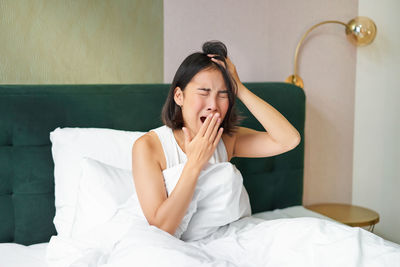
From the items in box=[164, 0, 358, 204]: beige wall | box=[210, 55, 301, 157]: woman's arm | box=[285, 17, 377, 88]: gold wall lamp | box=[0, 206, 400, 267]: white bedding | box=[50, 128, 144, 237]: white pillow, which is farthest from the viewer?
box=[285, 17, 377, 88]: gold wall lamp

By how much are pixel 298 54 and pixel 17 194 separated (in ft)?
5.58

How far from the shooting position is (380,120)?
8.35 feet

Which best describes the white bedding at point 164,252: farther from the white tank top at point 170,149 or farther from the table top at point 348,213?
the table top at point 348,213

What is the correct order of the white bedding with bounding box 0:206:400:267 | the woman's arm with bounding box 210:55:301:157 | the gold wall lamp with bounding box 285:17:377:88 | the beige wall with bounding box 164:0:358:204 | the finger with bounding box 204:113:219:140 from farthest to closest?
the gold wall lamp with bounding box 285:17:377:88 → the beige wall with bounding box 164:0:358:204 → the woman's arm with bounding box 210:55:301:157 → the finger with bounding box 204:113:219:140 → the white bedding with bounding box 0:206:400:267

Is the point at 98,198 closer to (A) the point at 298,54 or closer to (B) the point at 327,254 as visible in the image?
(B) the point at 327,254

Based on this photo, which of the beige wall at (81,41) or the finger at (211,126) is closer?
the finger at (211,126)

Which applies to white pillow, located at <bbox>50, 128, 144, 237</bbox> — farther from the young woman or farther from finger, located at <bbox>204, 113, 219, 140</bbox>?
finger, located at <bbox>204, 113, 219, 140</bbox>

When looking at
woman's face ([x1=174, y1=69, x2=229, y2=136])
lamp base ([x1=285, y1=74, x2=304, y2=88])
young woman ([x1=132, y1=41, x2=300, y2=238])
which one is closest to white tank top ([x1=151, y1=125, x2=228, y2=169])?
young woman ([x1=132, y1=41, x2=300, y2=238])

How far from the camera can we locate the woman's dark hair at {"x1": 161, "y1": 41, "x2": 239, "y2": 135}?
155 cm

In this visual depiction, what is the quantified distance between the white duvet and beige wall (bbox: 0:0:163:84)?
0.79m

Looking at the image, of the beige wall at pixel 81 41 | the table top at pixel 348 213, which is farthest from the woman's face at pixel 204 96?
the table top at pixel 348 213

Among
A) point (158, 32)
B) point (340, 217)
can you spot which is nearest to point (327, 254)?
point (340, 217)

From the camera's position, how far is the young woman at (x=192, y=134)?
4.57ft

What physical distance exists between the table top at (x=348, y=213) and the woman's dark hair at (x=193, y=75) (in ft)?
3.32
